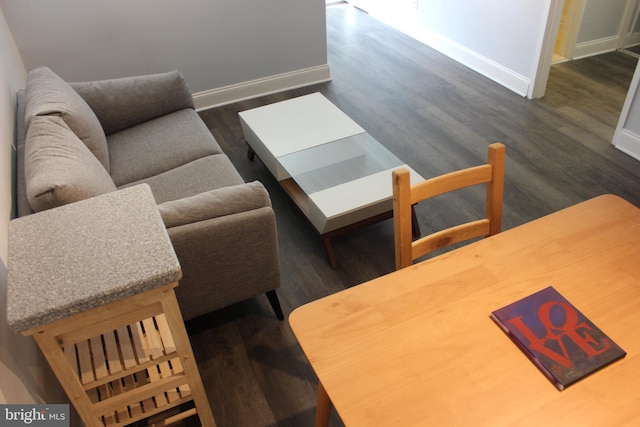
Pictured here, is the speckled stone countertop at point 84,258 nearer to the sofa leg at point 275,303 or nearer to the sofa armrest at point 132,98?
the sofa leg at point 275,303

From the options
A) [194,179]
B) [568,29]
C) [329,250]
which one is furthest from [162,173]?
[568,29]

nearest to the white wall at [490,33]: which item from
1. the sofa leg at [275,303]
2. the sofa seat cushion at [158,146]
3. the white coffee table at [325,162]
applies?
the white coffee table at [325,162]

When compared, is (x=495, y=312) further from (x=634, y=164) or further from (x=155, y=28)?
(x=155, y=28)

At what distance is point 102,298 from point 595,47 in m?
4.78

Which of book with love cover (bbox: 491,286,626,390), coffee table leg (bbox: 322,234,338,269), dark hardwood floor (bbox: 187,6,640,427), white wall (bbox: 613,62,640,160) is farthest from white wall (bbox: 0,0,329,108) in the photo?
book with love cover (bbox: 491,286,626,390)

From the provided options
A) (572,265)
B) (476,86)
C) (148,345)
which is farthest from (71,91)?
(476,86)

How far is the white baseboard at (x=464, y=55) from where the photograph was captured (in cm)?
395

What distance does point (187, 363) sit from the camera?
152cm

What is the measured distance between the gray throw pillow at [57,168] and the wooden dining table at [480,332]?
0.94m

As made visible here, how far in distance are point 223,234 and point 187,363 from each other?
48cm

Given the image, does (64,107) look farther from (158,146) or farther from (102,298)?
(102,298)

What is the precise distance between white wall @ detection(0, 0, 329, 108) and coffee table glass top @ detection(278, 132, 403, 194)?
5.01 feet

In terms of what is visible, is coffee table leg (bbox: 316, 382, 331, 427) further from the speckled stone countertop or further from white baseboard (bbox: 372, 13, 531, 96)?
white baseboard (bbox: 372, 13, 531, 96)

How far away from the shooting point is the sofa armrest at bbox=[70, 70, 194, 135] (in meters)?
2.70
